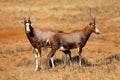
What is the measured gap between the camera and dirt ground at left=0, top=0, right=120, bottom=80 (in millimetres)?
15332

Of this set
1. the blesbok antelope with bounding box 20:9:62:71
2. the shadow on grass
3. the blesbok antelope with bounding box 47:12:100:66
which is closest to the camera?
the blesbok antelope with bounding box 47:12:100:66

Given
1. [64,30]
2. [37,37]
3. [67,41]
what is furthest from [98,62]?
[64,30]

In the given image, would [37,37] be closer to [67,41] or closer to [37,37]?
[37,37]

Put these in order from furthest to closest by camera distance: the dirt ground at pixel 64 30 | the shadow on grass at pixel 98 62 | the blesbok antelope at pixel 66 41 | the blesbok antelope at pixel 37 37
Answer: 1. the shadow on grass at pixel 98 62
2. the blesbok antelope at pixel 37 37
3. the blesbok antelope at pixel 66 41
4. the dirt ground at pixel 64 30

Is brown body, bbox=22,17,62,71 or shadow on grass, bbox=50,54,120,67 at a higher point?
brown body, bbox=22,17,62,71

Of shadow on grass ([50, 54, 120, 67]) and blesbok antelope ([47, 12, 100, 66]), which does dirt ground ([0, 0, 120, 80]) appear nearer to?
shadow on grass ([50, 54, 120, 67])

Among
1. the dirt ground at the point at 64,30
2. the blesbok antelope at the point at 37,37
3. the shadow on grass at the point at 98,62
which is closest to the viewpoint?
the dirt ground at the point at 64,30

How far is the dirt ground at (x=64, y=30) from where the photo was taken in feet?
50.3

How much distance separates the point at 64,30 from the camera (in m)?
32.9

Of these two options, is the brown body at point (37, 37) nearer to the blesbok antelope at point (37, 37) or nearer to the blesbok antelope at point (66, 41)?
the blesbok antelope at point (37, 37)

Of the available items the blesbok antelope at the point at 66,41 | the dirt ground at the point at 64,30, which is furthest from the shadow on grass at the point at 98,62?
the blesbok antelope at the point at 66,41

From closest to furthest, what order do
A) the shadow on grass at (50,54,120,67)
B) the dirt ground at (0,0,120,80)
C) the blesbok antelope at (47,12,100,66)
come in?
the dirt ground at (0,0,120,80) → the blesbok antelope at (47,12,100,66) → the shadow on grass at (50,54,120,67)

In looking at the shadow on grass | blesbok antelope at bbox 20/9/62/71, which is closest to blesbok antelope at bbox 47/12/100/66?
blesbok antelope at bbox 20/9/62/71

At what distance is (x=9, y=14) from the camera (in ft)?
134
